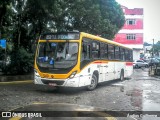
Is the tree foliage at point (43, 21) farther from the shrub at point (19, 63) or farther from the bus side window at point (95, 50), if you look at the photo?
the bus side window at point (95, 50)

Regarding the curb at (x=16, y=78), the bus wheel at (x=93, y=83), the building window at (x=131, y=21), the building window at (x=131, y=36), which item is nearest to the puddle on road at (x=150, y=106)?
the bus wheel at (x=93, y=83)

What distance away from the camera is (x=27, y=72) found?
2228 cm

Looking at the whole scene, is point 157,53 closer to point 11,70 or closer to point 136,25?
point 136,25

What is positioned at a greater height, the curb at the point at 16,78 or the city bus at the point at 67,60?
the city bus at the point at 67,60

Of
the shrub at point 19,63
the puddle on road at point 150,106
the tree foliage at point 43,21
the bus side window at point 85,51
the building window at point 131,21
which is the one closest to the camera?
the puddle on road at point 150,106

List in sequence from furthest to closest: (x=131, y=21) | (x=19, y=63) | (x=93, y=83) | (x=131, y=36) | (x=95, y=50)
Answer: (x=131, y=36) → (x=131, y=21) → (x=19, y=63) → (x=95, y=50) → (x=93, y=83)

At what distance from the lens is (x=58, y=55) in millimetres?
14055

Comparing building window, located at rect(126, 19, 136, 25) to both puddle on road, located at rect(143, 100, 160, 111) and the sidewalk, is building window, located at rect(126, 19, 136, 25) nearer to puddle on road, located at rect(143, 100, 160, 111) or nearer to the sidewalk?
the sidewalk

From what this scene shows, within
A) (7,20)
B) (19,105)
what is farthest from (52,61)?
(7,20)

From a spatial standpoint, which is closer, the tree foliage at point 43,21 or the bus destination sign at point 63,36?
the bus destination sign at point 63,36

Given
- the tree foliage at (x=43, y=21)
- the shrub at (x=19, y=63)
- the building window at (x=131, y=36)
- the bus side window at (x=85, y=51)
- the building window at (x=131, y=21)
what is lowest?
the shrub at (x=19, y=63)

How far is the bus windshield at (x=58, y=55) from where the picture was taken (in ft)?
45.5

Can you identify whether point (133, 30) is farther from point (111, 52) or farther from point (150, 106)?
point (150, 106)

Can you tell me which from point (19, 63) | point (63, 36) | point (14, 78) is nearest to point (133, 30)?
point (19, 63)
